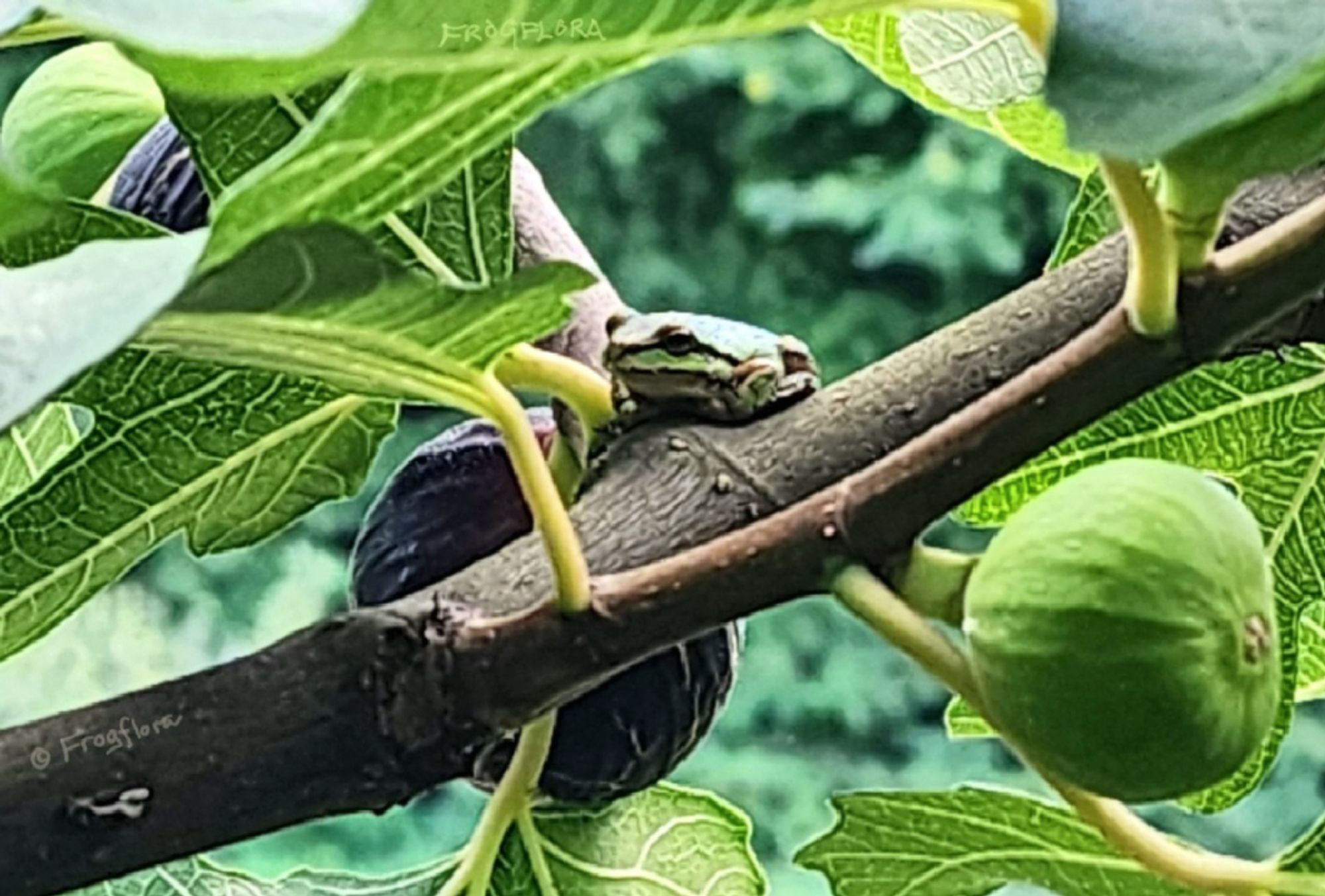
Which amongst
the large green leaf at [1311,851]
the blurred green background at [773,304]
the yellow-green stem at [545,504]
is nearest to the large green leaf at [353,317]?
the yellow-green stem at [545,504]

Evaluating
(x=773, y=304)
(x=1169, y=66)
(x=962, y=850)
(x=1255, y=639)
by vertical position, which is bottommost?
(x=773, y=304)

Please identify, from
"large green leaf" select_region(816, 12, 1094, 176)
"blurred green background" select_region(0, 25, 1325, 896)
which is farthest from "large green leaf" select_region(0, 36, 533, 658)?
"blurred green background" select_region(0, 25, 1325, 896)

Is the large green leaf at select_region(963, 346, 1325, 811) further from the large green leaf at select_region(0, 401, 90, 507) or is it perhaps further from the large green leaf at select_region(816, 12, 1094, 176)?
the large green leaf at select_region(0, 401, 90, 507)

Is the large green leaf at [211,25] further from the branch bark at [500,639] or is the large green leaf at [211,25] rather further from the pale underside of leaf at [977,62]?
the pale underside of leaf at [977,62]

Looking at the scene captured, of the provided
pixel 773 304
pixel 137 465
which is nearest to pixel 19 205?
pixel 137 465

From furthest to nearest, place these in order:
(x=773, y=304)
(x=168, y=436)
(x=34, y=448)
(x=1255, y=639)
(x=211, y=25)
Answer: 1. (x=773, y=304)
2. (x=34, y=448)
3. (x=168, y=436)
4. (x=1255, y=639)
5. (x=211, y=25)

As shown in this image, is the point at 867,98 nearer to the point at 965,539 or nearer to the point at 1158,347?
the point at 965,539

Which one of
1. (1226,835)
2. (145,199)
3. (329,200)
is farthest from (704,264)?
(329,200)

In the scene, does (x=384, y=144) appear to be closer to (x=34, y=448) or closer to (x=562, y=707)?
(x=562, y=707)
